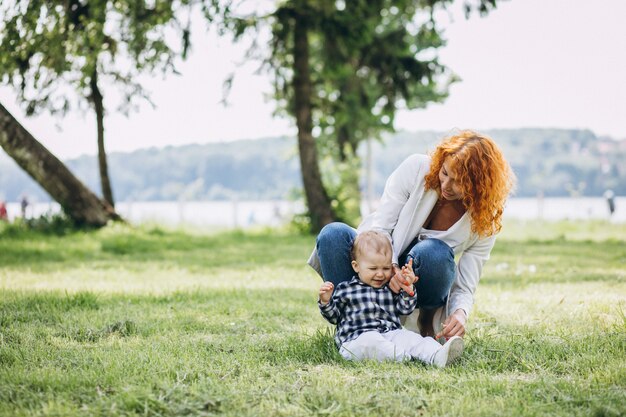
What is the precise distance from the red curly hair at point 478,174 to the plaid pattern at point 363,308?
1.95 feet

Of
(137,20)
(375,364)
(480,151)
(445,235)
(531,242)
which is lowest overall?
(531,242)

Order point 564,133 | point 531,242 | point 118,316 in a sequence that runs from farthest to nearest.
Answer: point 564,133 < point 531,242 < point 118,316

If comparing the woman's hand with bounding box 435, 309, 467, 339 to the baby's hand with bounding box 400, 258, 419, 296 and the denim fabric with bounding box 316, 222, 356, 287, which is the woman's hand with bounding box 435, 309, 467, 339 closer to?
the baby's hand with bounding box 400, 258, 419, 296

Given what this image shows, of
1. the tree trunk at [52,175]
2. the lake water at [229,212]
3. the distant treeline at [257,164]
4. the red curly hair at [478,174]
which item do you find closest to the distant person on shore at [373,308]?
the red curly hair at [478,174]

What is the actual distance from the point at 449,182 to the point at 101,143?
1110cm

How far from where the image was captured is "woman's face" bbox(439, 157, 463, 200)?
347cm

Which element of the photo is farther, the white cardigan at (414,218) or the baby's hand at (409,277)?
the white cardigan at (414,218)

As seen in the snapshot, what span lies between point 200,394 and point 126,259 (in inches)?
245

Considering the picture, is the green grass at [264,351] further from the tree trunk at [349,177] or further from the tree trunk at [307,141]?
the tree trunk at [349,177]

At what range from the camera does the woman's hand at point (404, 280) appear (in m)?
3.28

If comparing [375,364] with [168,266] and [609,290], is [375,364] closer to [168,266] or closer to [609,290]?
[609,290]

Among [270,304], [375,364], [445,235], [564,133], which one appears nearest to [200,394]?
[375,364]

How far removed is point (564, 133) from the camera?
70.4m

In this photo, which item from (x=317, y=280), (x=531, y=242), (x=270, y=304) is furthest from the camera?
(x=531, y=242)
